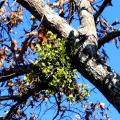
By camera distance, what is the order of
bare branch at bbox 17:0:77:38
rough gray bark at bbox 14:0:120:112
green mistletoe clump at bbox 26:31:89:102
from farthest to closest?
bare branch at bbox 17:0:77:38
green mistletoe clump at bbox 26:31:89:102
rough gray bark at bbox 14:0:120:112

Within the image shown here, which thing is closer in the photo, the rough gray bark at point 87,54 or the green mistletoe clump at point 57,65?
the rough gray bark at point 87,54

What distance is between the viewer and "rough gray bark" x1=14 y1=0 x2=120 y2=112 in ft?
12.9

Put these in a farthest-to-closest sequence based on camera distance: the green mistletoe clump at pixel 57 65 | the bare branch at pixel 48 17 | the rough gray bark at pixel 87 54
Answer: the bare branch at pixel 48 17
the green mistletoe clump at pixel 57 65
the rough gray bark at pixel 87 54

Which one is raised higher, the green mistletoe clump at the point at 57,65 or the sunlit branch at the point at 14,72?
the sunlit branch at the point at 14,72

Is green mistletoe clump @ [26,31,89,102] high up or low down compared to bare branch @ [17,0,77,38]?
down

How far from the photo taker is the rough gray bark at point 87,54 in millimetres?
3924

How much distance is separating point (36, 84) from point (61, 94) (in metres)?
0.36

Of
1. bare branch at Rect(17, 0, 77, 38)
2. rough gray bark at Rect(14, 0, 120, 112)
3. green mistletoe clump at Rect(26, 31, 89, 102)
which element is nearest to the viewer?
rough gray bark at Rect(14, 0, 120, 112)

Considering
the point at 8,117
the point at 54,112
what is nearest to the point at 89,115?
the point at 54,112

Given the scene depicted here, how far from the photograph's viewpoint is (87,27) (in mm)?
4664

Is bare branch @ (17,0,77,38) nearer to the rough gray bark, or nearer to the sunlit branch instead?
the rough gray bark

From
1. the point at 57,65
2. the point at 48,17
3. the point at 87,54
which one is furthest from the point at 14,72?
the point at 87,54

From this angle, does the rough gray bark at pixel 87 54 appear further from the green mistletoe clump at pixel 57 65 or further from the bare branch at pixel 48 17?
the green mistletoe clump at pixel 57 65

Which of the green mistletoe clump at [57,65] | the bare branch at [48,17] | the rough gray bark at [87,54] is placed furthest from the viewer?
the bare branch at [48,17]
